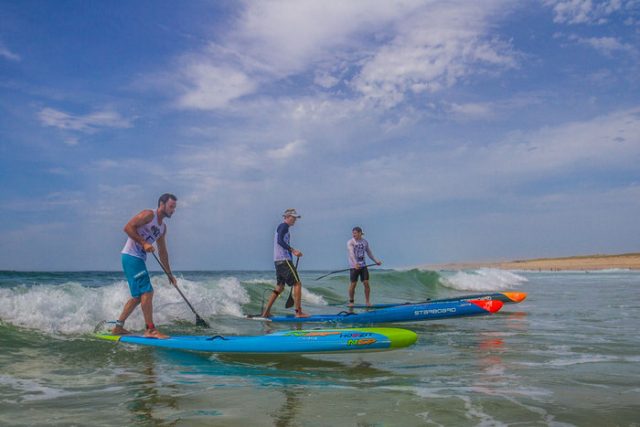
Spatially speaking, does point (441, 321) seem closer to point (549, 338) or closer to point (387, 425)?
point (549, 338)

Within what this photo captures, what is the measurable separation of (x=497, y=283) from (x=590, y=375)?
25.4 m

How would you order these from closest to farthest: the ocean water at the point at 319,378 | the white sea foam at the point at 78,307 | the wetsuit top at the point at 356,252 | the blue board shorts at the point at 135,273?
the ocean water at the point at 319,378
the blue board shorts at the point at 135,273
the white sea foam at the point at 78,307
the wetsuit top at the point at 356,252

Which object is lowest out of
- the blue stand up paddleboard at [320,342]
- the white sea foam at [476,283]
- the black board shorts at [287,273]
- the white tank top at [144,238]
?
the white sea foam at [476,283]

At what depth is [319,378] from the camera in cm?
520

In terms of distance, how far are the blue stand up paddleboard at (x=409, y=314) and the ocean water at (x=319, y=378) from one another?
22.5 inches

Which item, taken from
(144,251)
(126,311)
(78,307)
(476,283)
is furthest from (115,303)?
(476,283)

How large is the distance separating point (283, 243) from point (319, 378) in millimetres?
5258

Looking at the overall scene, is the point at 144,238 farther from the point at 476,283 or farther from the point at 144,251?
the point at 476,283

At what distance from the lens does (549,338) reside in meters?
7.62

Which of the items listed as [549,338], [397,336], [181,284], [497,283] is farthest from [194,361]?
[497,283]

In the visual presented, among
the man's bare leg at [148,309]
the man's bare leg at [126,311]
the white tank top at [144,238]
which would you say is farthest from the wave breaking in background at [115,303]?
the white tank top at [144,238]

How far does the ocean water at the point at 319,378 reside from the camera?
383 cm

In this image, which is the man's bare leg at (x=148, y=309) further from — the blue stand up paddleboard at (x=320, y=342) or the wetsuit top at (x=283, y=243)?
the wetsuit top at (x=283, y=243)

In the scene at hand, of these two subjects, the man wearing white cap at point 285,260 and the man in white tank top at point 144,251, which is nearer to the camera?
the man in white tank top at point 144,251
